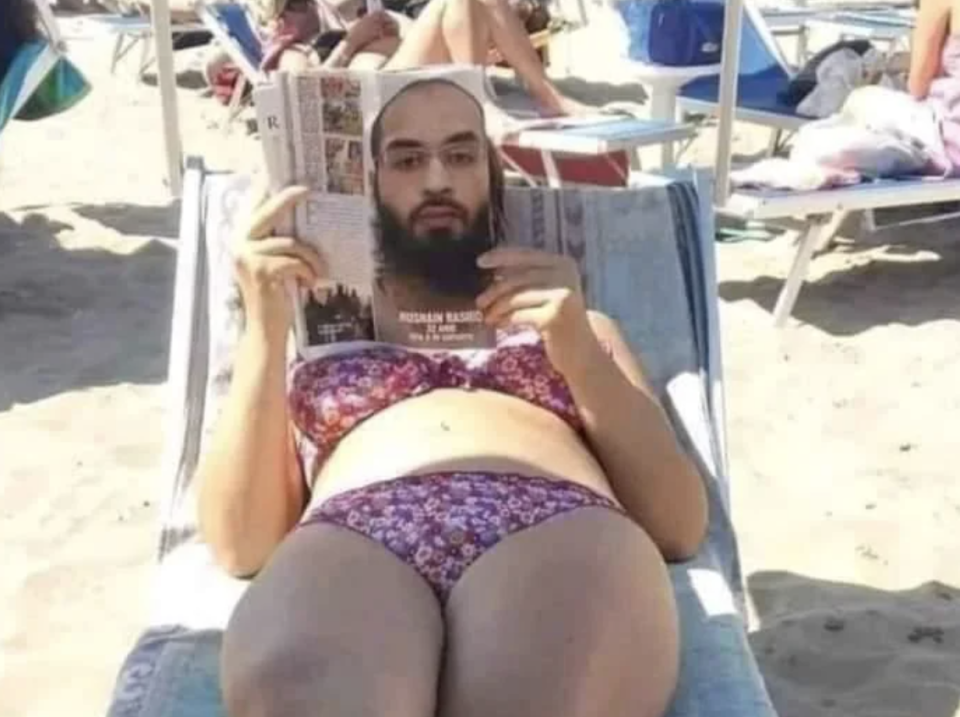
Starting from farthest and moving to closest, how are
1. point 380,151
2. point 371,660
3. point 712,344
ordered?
1. point 712,344
2. point 380,151
3. point 371,660

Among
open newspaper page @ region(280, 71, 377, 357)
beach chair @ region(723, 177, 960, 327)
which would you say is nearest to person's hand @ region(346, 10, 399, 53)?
beach chair @ region(723, 177, 960, 327)

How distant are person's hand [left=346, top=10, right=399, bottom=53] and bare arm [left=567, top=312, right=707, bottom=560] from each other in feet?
13.5

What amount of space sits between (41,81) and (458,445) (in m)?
3.93

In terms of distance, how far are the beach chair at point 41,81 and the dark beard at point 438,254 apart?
337 cm

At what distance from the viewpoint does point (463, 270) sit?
227 cm

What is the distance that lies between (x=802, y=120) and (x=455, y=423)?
4.03 metres

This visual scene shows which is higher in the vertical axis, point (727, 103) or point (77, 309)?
point (727, 103)

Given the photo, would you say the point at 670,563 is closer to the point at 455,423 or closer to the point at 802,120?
the point at 455,423

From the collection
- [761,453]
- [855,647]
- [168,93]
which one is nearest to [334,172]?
[168,93]

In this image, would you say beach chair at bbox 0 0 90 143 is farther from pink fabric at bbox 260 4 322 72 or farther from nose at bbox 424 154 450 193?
nose at bbox 424 154 450 193

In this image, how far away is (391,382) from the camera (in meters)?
2.41

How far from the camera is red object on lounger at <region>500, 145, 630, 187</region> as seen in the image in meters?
5.25

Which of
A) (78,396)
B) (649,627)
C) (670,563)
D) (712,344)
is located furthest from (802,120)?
(649,627)

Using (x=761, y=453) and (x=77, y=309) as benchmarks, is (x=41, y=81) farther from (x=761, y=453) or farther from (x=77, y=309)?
(x=761, y=453)
